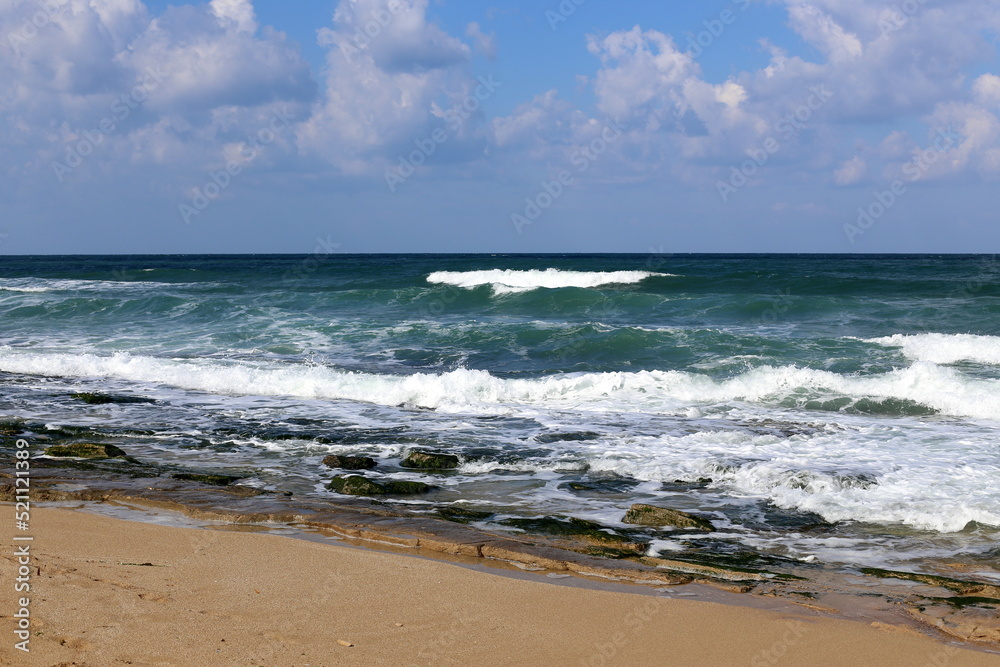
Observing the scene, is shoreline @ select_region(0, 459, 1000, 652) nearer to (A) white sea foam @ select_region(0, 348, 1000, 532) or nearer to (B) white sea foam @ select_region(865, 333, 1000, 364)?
(A) white sea foam @ select_region(0, 348, 1000, 532)

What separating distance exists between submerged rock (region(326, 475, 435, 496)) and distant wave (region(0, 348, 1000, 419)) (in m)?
4.38

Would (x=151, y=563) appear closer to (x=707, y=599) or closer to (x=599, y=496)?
(x=707, y=599)

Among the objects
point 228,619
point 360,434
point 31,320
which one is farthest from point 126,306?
point 228,619

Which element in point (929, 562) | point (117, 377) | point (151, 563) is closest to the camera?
point (151, 563)

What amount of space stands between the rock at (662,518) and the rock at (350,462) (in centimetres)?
297

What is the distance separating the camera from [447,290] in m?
30.1

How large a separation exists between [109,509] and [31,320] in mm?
20704

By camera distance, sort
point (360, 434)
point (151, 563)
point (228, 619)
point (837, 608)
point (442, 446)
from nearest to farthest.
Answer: point (228, 619), point (837, 608), point (151, 563), point (442, 446), point (360, 434)

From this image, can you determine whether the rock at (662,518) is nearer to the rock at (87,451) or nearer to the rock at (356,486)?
the rock at (356,486)

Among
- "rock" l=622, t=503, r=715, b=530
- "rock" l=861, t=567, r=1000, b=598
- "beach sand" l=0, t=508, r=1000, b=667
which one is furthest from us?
"rock" l=622, t=503, r=715, b=530

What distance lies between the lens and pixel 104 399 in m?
12.2

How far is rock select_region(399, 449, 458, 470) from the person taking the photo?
27.6 feet

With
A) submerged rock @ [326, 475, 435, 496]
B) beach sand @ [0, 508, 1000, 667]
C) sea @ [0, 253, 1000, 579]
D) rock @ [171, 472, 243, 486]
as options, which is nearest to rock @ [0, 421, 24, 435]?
sea @ [0, 253, 1000, 579]

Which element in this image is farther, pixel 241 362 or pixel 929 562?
pixel 241 362
